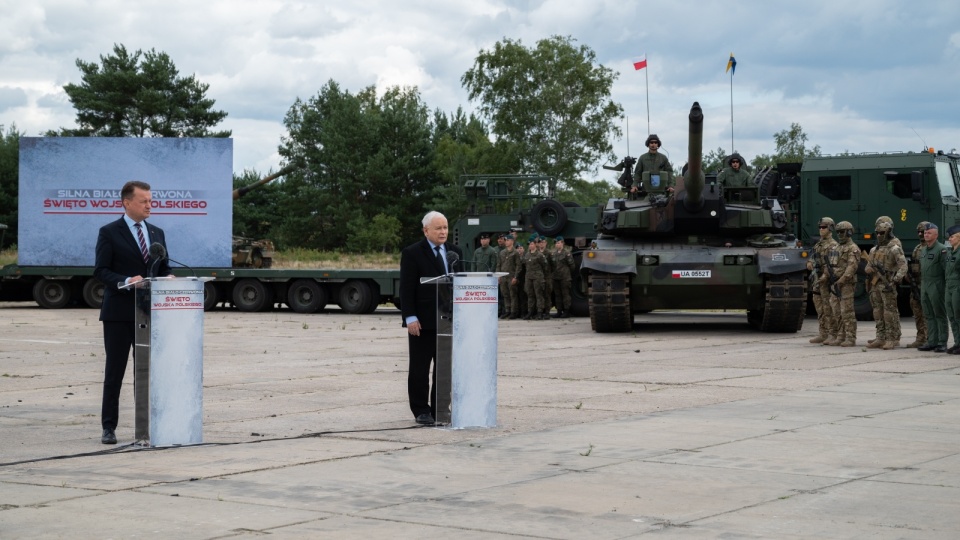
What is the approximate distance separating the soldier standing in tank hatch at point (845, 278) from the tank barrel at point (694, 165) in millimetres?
3155

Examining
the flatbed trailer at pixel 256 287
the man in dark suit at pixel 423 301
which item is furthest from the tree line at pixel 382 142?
the man in dark suit at pixel 423 301

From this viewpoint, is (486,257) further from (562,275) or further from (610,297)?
(610,297)

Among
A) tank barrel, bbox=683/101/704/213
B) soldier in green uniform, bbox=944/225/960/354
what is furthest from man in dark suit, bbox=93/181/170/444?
tank barrel, bbox=683/101/704/213

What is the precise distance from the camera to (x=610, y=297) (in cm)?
2194

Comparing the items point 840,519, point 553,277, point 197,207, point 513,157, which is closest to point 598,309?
point 553,277

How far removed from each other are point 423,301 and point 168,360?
81.5 inches

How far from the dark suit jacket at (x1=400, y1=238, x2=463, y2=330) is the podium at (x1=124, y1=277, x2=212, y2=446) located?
172 cm

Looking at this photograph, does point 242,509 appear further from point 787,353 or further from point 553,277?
point 553,277

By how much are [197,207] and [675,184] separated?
11.9 m

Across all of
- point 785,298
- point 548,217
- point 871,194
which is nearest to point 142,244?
point 785,298

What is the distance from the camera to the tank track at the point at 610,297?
21953 mm

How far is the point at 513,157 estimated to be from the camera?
6581 centimetres

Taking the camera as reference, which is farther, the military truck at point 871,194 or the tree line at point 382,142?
the tree line at point 382,142

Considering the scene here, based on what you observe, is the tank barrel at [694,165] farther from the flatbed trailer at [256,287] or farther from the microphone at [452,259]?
the microphone at [452,259]
